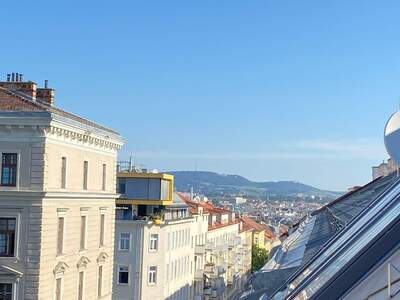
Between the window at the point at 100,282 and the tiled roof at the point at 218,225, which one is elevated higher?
the tiled roof at the point at 218,225

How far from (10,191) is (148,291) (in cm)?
2250

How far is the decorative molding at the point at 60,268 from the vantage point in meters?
30.8

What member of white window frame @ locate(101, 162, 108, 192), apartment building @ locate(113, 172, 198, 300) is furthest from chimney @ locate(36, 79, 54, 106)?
apartment building @ locate(113, 172, 198, 300)

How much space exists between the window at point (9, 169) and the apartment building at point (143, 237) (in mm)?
20495

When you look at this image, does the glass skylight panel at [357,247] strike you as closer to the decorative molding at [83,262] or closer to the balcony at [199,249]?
the decorative molding at [83,262]

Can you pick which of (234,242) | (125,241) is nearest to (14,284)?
(125,241)

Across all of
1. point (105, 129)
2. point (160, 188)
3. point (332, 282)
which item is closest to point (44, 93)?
point (105, 129)

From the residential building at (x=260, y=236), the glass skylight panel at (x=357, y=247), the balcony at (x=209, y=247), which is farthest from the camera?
the residential building at (x=260, y=236)

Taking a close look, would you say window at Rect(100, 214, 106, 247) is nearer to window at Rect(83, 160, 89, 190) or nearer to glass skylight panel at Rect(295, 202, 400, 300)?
window at Rect(83, 160, 89, 190)

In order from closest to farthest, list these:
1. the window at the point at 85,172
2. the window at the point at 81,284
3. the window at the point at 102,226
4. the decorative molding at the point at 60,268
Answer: the decorative molding at the point at 60,268
the window at the point at 81,284
the window at the point at 85,172
the window at the point at 102,226

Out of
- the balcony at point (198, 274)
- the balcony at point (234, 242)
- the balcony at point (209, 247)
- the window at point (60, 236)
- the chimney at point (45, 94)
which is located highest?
the chimney at point (45, 94)

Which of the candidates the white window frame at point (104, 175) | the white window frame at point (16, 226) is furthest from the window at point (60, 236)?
the white window frame at point (104, 175)

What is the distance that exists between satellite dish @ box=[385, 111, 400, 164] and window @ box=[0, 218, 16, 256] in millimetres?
24544

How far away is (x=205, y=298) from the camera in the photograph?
71.3 m
